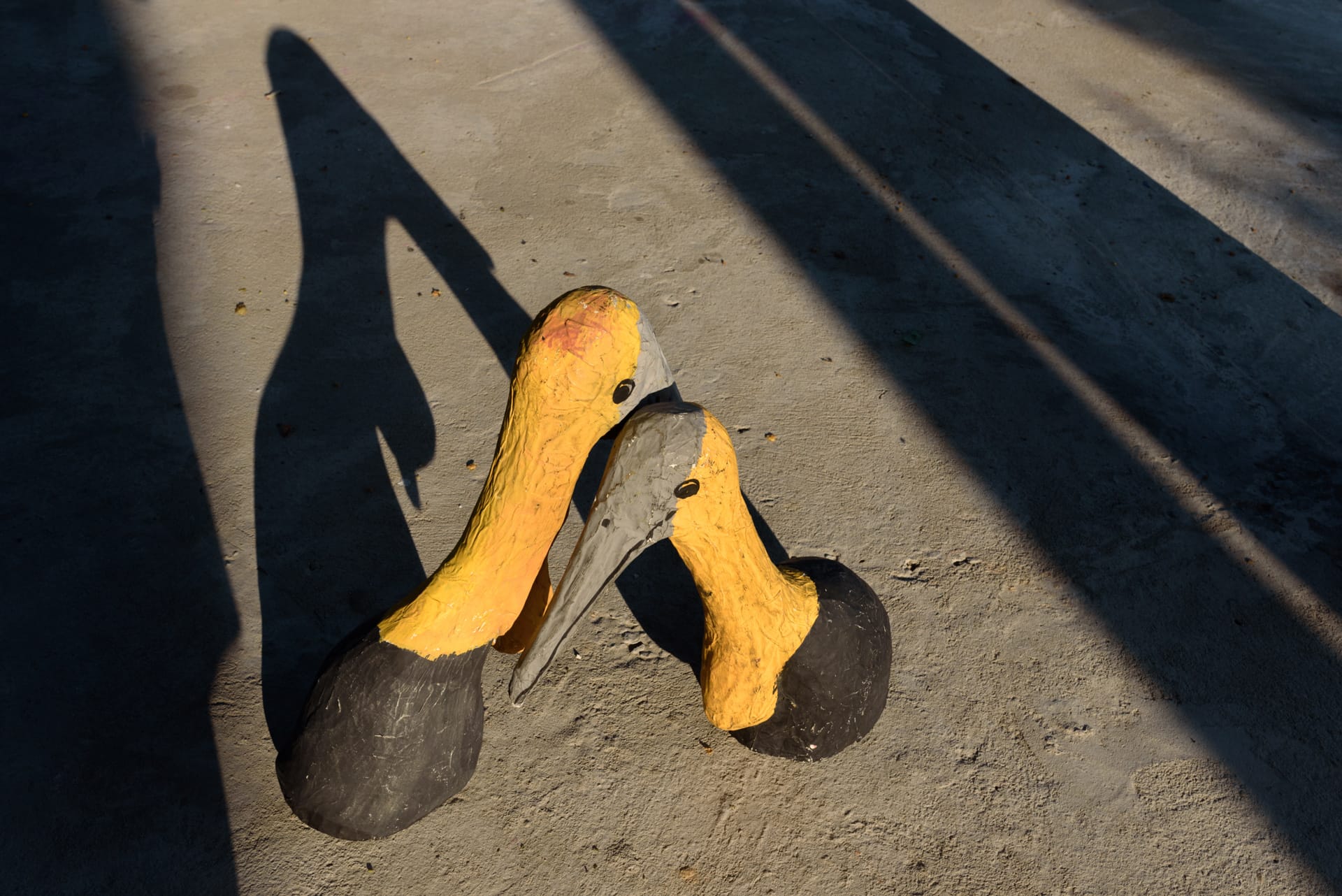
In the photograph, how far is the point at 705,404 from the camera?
435 centimetres

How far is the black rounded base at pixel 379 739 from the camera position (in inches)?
102

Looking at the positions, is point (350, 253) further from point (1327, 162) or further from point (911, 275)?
point (1327, 162)

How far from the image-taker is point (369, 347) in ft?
14.8

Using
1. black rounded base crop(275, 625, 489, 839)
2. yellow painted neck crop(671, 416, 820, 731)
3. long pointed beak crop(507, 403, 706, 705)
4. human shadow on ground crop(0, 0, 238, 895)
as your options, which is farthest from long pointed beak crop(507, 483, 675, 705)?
human shadow on ground crop(0, 0, 238, 895)

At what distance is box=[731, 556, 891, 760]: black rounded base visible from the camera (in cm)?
288

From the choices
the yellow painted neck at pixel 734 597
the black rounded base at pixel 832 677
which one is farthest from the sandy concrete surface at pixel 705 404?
the yellow painted neck at pixel 734 597

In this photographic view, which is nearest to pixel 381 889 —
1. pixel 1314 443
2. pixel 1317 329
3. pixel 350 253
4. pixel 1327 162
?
pixel 350 253

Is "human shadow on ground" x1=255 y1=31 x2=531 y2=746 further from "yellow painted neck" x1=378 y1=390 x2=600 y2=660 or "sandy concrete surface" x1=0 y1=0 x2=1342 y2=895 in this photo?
"yellow painted neck" x1=378 y1=390 x2=600 y2=660

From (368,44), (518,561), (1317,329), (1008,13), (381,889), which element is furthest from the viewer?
(1008,13)

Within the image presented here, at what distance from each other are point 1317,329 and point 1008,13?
390 centimetres

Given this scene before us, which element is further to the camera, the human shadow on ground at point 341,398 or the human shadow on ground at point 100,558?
the human shadow on ground at point 341,398

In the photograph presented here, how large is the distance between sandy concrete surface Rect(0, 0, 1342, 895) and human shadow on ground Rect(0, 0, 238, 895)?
0.02 m

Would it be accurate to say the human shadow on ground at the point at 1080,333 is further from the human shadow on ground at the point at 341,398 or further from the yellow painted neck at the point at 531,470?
the yellow painted neck at the point at 531,470

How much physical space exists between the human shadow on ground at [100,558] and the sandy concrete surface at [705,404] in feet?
0.06
